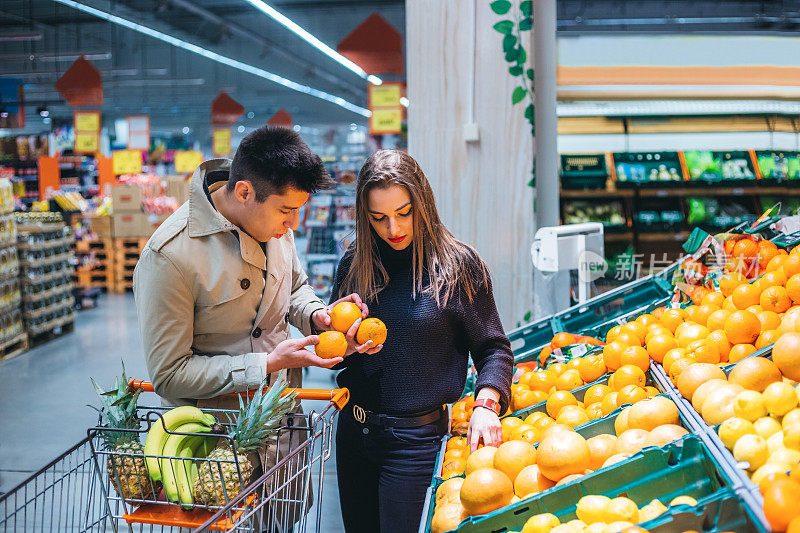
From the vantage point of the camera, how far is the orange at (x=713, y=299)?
2516 mm

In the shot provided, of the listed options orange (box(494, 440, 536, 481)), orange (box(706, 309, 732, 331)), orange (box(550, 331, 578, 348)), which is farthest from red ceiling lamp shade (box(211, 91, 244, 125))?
orange (box(494, 440, 536, 481))

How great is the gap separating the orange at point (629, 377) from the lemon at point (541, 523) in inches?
33.9

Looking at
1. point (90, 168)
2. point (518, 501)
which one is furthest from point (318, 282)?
point (90, 168)

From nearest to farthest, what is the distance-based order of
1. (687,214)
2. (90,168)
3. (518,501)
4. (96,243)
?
(518,501), (687,214), (96,243), (90,168)

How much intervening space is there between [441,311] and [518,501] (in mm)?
671

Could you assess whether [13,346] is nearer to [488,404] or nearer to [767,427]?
[488,404]

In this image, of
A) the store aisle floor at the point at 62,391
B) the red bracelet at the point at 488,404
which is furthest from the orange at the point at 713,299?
the store aisle floor at the point at 62,391

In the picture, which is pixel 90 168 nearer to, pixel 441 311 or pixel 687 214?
pixel 687 214

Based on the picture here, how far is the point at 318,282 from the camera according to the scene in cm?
710

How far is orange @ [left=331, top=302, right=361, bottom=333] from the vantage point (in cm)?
199

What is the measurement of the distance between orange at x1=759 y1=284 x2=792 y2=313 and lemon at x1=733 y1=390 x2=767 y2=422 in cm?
85

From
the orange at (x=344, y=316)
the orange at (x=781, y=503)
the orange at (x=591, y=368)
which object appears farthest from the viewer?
the orange at (x=591, y=368)

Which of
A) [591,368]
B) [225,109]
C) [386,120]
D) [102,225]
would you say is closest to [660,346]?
[591,368]

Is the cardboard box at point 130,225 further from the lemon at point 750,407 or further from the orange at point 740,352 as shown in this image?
the lemon at point 750,407
